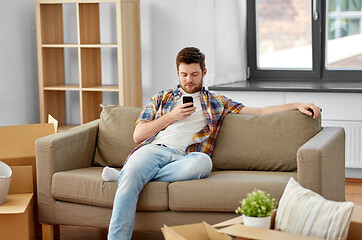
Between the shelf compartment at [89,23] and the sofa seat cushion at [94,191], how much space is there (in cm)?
200

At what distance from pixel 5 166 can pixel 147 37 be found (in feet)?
7.53

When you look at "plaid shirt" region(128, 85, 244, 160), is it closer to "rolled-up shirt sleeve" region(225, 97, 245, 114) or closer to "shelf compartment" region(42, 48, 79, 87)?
"rolled-up shirt sleeve" region(225, 97, 245, 114)

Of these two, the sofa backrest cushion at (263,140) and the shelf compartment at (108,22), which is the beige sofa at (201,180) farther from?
the shelf compartment at (108,22)

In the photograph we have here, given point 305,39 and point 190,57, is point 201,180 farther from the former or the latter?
point 305,39

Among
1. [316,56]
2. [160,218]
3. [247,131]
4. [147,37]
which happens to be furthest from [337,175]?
[147,37]

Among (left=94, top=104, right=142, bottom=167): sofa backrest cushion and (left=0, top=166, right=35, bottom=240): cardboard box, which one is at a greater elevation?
(left=94, top=104, right=142, bottom=167): sofa backrest cushion

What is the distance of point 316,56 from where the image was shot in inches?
199

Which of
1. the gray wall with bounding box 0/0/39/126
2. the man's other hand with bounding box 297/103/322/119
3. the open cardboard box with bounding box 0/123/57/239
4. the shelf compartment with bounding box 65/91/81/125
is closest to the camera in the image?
the man's other hand with bounding box 297/103/322/119

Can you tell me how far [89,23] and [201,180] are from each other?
98.0 inches

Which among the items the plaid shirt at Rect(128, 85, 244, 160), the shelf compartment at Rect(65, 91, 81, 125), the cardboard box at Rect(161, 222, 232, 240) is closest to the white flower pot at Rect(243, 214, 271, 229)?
the cardboard box at Rect(161, 222, 232, 240)

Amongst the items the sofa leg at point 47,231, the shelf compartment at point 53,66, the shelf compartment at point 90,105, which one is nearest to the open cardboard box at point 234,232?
the sofa leg at point 47,231

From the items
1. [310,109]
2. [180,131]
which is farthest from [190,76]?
[310,109]

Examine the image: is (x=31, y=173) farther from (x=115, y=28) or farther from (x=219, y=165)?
(x=115, y=28)

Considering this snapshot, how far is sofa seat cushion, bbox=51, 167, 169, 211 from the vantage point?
3.02 metres
